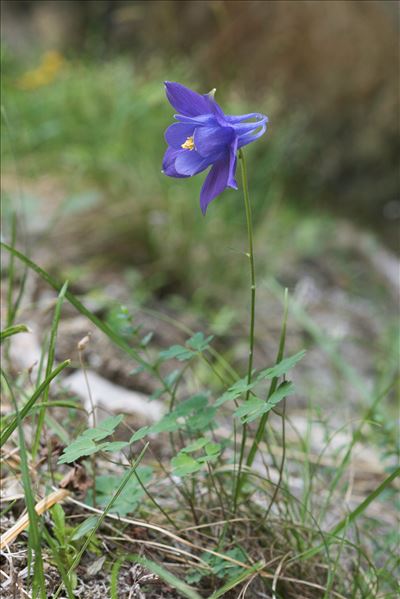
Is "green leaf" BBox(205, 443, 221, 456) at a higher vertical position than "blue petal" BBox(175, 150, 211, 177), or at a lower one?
lower

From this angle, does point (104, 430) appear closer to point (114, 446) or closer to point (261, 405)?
point (114, 446)

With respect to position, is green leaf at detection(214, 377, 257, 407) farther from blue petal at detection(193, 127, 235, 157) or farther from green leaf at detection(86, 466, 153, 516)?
blue petal at detection(193, 127, 235, 157)

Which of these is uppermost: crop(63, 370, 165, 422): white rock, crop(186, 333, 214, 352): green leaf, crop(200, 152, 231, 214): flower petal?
crop(200, 152, 231, 214): flower petal

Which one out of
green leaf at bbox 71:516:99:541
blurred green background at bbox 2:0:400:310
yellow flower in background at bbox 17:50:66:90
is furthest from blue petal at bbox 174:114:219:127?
yellow flower in background at bbox 17:50:66:90

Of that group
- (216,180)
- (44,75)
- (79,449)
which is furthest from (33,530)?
(44,75)

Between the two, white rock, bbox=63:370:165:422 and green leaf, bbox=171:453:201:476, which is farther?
white rock, bbox=63:370:165:422

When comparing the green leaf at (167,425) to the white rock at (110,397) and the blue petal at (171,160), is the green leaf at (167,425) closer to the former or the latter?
the blue petal at (171,160)
